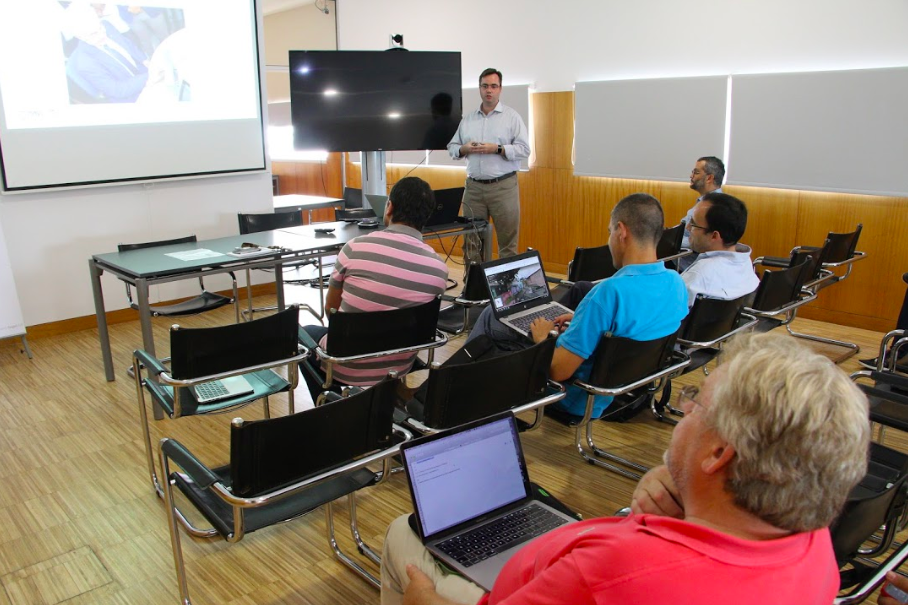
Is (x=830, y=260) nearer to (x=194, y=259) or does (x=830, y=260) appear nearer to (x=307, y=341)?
(x=307, y=341)

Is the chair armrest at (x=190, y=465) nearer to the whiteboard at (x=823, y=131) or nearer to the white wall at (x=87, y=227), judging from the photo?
the white wall at (x=87, y=227)

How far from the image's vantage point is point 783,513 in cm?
103

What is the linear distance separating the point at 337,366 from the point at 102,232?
3.28m

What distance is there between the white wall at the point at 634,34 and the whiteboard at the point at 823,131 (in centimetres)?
14

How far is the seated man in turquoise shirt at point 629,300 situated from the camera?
268 centimetres

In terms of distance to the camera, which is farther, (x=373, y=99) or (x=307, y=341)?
(x=373, y=99)

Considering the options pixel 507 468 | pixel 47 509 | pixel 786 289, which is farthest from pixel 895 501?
pixel 47 509

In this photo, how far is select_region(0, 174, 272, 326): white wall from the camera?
511 cm

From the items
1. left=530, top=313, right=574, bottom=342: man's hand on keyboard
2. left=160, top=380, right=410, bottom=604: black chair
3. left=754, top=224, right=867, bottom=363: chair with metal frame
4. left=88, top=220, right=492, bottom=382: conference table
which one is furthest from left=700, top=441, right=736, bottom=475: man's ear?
left=754, top=224, right=867, bottom=363: chair with metal frame

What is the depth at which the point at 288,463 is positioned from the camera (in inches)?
74.9

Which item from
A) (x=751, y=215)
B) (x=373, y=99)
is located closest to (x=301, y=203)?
(x=373, y=99)

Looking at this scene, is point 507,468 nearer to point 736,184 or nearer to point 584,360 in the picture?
point 584,360

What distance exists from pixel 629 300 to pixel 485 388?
705 mm

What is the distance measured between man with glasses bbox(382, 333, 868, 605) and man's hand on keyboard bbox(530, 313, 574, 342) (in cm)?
179
